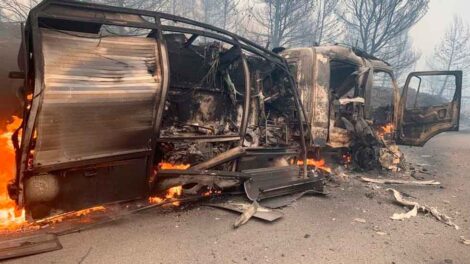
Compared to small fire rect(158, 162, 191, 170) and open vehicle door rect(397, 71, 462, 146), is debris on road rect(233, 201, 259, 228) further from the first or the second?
open vehicle door rect(397, 71, 462, 146)

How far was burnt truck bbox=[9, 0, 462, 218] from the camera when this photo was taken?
325cm

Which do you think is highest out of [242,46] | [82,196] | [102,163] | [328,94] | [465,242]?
[242,46]

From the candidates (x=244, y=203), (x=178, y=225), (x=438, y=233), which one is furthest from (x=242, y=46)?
(x=438, y=233)

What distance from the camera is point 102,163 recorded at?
11.8ft

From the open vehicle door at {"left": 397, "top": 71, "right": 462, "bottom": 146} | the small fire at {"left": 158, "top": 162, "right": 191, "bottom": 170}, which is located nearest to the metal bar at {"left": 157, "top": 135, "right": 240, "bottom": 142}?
the small fire at {"left": 158, "top": 162, "right": 191, "bottom": 170}

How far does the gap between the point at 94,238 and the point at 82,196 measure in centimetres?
48

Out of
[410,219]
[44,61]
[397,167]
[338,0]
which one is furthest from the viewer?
[338,0]

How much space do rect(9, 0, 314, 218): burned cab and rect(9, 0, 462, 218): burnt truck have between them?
1 cm

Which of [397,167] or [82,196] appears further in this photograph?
[397,167]

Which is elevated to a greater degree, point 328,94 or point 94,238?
point 328,94

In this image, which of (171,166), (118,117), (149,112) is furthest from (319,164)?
(118,117)

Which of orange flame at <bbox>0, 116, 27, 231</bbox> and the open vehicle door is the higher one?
the open vehicle door

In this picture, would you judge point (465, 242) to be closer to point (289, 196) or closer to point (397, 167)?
point (289, 196)

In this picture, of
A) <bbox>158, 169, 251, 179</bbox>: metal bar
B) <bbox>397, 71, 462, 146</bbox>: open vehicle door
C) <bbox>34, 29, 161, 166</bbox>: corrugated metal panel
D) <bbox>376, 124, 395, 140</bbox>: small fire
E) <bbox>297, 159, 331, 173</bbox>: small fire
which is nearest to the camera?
<bbox>34, 29, 161, 166</bbox>: corrugated metal panel
